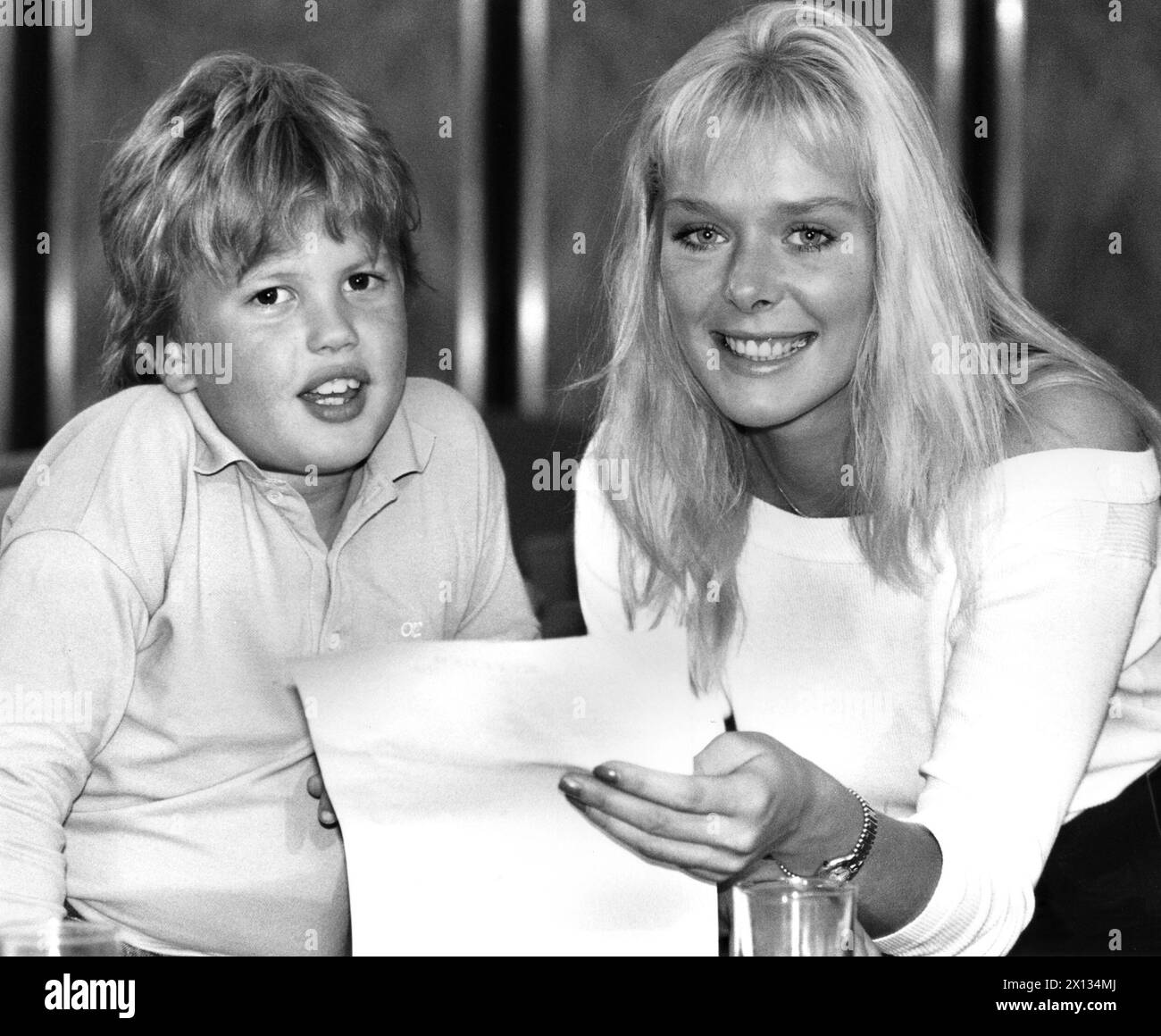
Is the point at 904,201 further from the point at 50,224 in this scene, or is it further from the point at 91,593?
the point at 50,224

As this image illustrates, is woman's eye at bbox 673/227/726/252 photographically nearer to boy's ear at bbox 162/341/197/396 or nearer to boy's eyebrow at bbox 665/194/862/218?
boy's eyebrow at bbox 665/194/862/218

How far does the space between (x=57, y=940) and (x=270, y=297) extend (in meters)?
0.60

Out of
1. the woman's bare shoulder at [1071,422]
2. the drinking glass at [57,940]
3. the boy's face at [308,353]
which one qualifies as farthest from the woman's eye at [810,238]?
the drinking glass at [57,940]

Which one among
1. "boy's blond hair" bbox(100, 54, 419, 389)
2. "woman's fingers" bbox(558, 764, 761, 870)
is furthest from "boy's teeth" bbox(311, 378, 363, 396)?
"woman's fingers" bbox(558, 764, 761, 870)

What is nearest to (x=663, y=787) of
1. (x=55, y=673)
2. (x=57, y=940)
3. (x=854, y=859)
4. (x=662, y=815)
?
(x=662, y=815)

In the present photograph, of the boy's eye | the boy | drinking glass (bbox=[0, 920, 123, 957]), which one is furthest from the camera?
the boy's eye

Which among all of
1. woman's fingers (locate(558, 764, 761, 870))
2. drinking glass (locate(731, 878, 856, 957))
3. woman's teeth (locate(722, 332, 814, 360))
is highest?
woman's teeth (locate(722, 332, 814, 360))

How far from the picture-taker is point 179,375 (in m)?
1.24

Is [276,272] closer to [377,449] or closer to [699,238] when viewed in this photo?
[377,449]

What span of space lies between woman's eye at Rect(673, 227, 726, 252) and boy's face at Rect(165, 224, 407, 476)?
245 millimetres

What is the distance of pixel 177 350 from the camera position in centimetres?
124

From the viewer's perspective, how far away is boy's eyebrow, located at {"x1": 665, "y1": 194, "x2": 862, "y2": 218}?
3.84 ft
